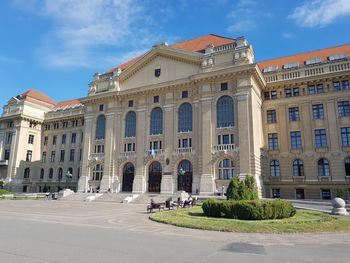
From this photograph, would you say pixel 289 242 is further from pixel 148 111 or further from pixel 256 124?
pixel 148 111

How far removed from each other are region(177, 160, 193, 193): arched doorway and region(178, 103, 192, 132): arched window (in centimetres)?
512

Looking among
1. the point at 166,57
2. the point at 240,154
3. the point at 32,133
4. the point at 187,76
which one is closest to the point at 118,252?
the point at 240,154

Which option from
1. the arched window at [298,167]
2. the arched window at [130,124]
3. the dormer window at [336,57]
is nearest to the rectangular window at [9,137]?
the arched window at [130,124]

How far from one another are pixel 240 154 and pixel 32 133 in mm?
49135

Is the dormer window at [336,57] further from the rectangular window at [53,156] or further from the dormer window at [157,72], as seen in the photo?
the rectangular window at [53,156]

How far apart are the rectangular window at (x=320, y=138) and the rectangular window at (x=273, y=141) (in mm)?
5281

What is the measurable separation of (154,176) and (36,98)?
40.6 meters

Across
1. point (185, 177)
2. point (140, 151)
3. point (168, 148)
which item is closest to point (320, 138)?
point (185, 177)

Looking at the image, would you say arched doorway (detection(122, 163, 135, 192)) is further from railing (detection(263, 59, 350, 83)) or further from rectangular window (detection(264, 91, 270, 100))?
railing (detection(263, 59, 350, 83))

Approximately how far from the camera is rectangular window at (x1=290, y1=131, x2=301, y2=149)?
40763 mm

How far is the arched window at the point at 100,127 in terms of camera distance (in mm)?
51938

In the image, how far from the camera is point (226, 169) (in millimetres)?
39469

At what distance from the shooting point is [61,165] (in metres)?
62.6

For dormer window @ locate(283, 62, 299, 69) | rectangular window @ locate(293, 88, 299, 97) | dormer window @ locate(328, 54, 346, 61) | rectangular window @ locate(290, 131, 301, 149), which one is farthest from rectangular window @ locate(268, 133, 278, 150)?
dormer window @ locate(328, 54, 346, 61)
